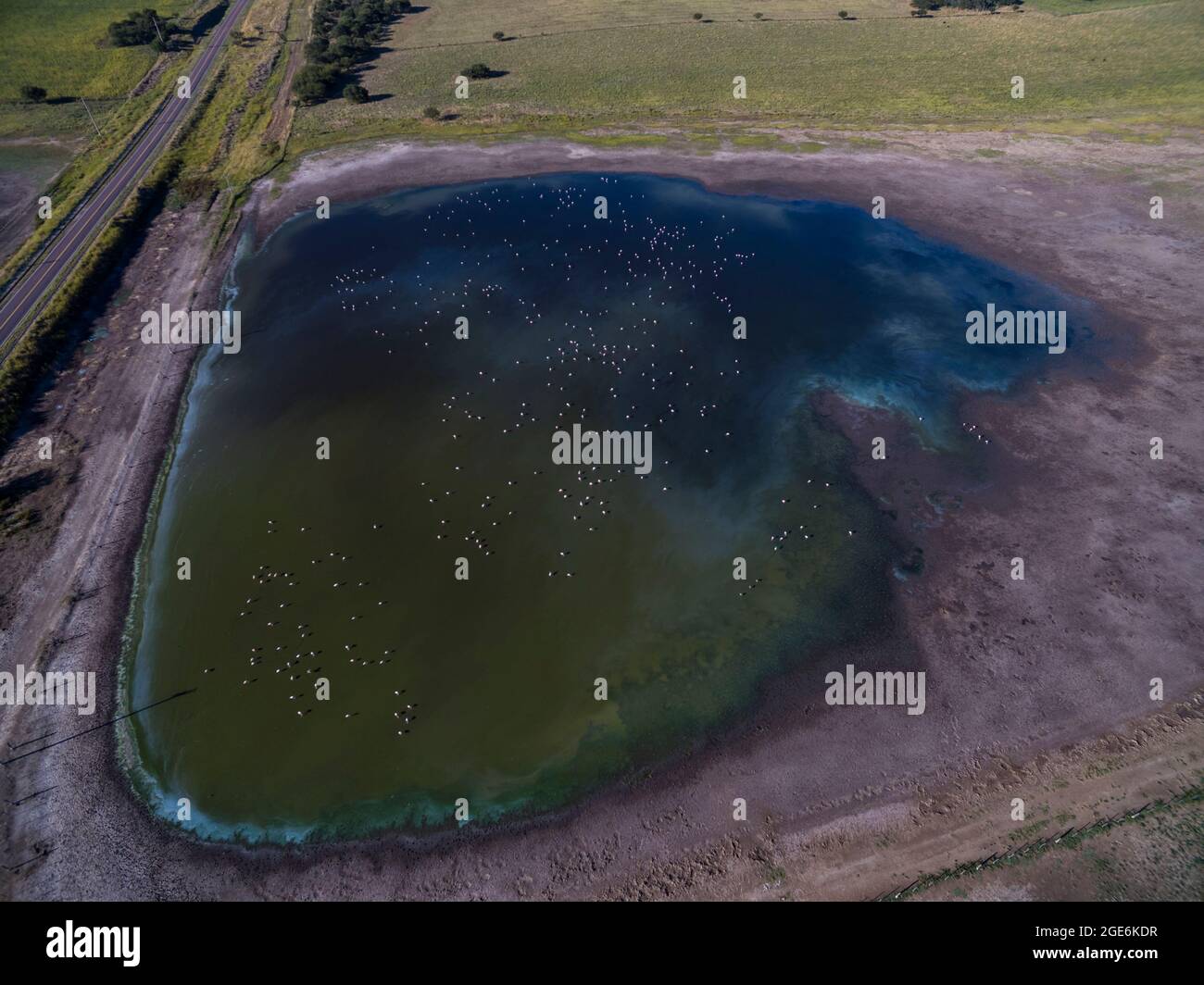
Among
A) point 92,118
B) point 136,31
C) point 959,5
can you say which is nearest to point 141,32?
point 136,31

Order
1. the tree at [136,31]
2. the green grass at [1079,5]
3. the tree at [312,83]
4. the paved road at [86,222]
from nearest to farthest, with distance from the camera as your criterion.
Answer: the paved road at [86,222] → the tree at [312,83] → the tree at [136,31] → the green grass at [1079,5]

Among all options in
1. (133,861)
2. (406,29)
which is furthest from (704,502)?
(406,29)

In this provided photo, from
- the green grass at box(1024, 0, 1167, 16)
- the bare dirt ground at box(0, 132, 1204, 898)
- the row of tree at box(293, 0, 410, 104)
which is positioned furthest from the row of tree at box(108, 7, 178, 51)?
the green grass at box(1024, 0, 1167, 16)

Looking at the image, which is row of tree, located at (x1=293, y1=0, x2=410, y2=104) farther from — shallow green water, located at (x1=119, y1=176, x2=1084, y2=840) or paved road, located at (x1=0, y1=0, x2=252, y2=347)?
shallow green water, located at (x1=119, y1=176, x2=1084, y2=840)

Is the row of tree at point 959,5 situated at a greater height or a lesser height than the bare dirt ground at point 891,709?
greater

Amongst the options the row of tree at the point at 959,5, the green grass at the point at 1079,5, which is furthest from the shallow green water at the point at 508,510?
the green grass at the point at 1079,5

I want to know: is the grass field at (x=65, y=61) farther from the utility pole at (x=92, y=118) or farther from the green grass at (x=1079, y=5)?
the green grass at (x=1079, y=5)
